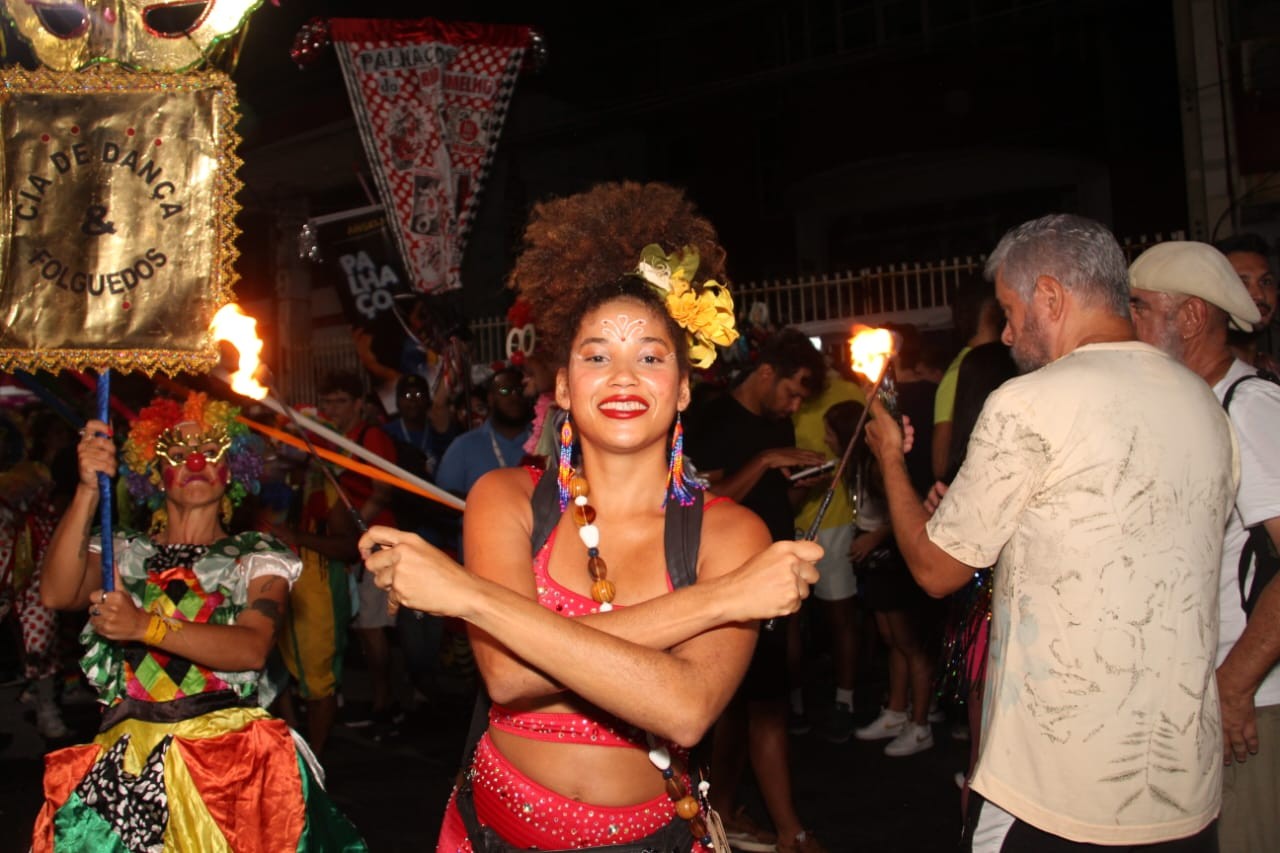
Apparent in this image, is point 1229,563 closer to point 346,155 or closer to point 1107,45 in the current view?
point 1107,45

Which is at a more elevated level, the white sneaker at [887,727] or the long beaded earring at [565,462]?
the long beaded earring at [565,462]

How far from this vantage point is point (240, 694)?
3.90 m

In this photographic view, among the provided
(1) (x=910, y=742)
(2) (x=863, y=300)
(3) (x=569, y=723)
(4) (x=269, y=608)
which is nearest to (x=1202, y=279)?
(3) (x=569, y=723)

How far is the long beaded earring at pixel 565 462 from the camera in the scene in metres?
2.80

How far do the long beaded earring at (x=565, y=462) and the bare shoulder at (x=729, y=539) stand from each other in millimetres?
345

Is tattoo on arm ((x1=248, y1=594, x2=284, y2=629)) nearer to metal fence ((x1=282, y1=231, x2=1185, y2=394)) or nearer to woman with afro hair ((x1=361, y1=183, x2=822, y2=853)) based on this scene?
woman with afro hair ((x1=361, y1=183, x2=822, y2=853))

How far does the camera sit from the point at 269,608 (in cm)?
392

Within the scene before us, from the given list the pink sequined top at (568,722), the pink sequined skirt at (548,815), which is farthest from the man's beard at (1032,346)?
the pink sequined skirt at (548,815)

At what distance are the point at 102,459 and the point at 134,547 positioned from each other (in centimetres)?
49

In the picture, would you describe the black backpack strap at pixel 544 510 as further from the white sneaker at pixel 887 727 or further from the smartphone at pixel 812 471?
the white sneaker at pixel 887 727

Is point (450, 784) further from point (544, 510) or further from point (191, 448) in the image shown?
point (544, 510)

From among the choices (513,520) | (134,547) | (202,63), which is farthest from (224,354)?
(513,520)

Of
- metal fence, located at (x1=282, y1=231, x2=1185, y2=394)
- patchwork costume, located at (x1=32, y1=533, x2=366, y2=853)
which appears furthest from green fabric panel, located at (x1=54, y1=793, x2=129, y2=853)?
metal fence, located at (x1=282, y1=231, x2=1185, y2=394)

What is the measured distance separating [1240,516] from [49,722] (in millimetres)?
8154
